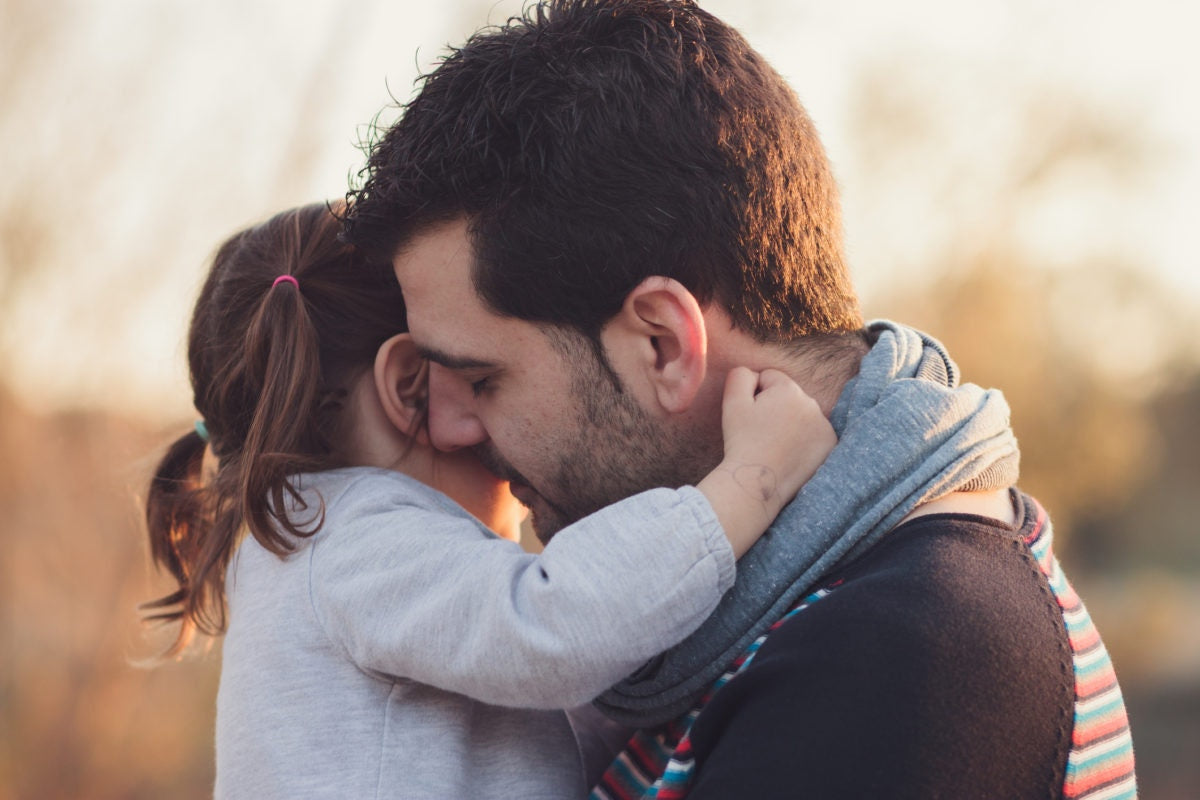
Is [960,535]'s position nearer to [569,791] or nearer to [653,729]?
[653,729]

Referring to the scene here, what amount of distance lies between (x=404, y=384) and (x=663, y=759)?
87cm

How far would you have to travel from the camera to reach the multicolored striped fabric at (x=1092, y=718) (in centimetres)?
138

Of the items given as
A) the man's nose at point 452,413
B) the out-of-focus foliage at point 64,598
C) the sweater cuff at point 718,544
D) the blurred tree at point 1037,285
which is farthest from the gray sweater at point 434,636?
the blurred tree at point 1037,285

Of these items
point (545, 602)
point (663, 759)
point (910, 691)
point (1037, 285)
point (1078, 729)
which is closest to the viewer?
point (910, 691)

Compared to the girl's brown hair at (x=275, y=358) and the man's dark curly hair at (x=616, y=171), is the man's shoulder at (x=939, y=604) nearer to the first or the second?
the man's dark curly hair at (x=616, y=171)

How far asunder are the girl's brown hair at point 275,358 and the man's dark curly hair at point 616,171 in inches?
11.0

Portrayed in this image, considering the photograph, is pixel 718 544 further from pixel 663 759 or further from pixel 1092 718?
pixel 1092 718

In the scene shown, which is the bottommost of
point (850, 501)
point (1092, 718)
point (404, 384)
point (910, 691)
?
point (1092, 718)

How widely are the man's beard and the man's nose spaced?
0.63ft

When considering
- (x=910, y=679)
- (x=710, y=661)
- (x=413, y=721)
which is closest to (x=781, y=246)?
(x=710, y=661)

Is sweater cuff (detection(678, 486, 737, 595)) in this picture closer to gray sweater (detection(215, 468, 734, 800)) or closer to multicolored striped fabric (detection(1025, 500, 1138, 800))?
gray sweater (detection(215, 468, 734, 800))

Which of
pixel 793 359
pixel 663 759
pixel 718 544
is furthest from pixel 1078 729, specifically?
pixel 793 359

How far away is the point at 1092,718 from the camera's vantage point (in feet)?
4.65

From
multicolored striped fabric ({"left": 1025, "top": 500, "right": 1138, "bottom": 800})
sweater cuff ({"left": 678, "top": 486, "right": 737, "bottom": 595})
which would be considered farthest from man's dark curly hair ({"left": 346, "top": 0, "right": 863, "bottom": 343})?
multicolored striped fabric ({"left": 1025, "top": 500, "right": 1138, "bottom": 800})
